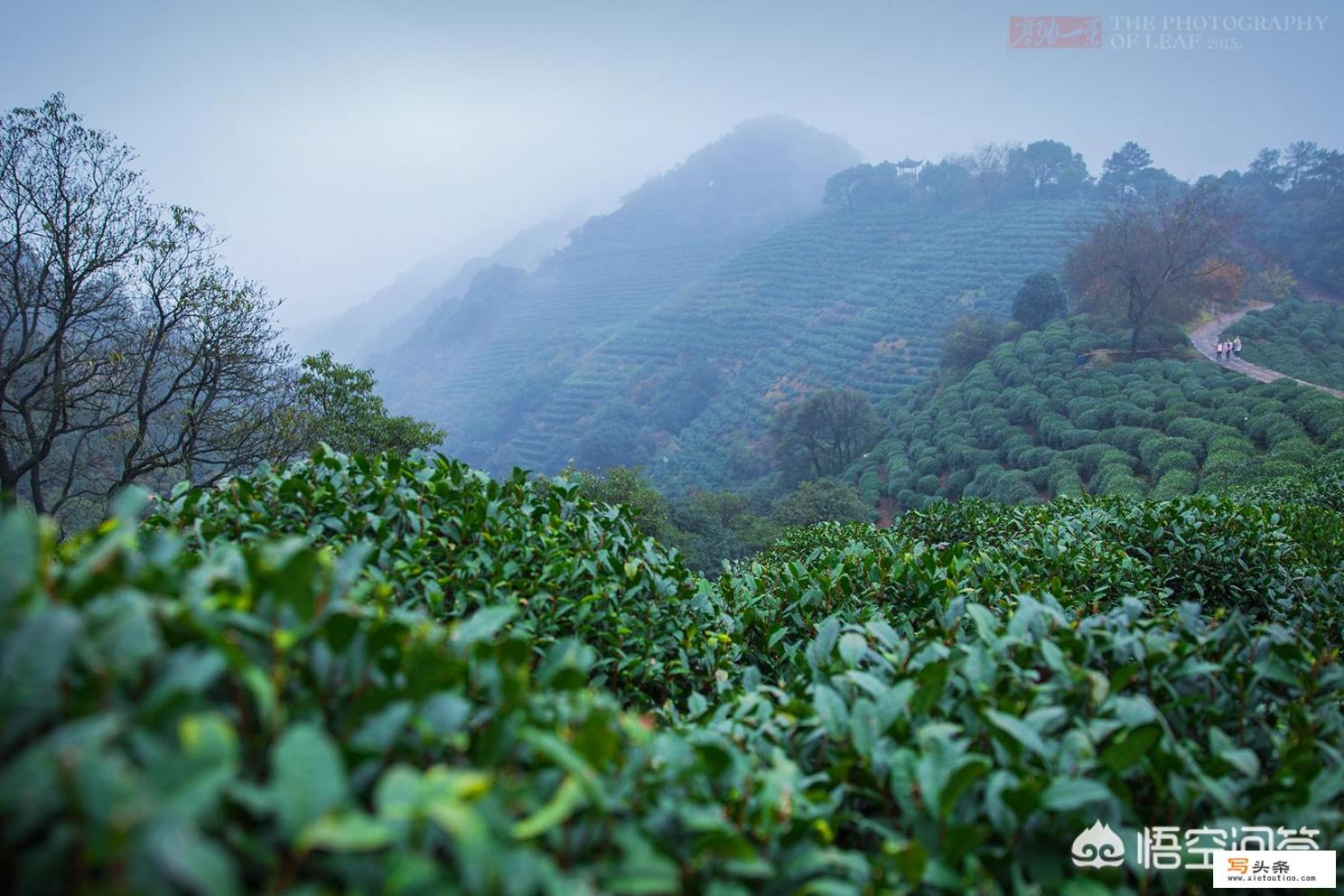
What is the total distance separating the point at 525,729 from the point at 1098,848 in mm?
1007

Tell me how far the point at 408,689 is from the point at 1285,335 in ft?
129

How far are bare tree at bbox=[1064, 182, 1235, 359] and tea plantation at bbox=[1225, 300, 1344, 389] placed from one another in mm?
2771

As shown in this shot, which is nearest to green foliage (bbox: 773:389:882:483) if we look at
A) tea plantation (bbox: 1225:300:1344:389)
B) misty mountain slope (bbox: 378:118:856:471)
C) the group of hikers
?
the group of hikers

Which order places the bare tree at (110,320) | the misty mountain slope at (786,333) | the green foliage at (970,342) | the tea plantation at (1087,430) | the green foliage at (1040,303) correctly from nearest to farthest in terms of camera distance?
the bare tree at (110,320), the tea plantation at (1087,430), the green foliage at (1040,303), the green foliage at (970,342), the misty mountain slope at (786,333)

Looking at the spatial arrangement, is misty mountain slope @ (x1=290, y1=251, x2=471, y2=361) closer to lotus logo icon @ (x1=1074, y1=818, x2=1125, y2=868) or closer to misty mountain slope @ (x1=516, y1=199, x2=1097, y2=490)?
misty mountain slope @ (x1=516, y1=199, x2=1097, y2=490)

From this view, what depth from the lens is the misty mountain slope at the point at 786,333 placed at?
4659cm

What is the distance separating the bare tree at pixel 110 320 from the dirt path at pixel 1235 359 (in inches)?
1080

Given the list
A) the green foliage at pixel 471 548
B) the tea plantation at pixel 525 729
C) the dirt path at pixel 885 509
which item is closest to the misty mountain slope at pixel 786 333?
the dirt path at pixel 885 509

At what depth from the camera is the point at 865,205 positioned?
71.6 meters

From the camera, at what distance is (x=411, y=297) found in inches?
6353

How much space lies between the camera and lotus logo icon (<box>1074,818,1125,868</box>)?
3.67ft

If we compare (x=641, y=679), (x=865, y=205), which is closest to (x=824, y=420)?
(x=641, y=679)

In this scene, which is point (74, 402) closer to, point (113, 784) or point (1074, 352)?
point (113, 784)

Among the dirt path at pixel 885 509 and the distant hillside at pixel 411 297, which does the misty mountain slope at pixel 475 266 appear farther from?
the dirt path at pixel 885 509
